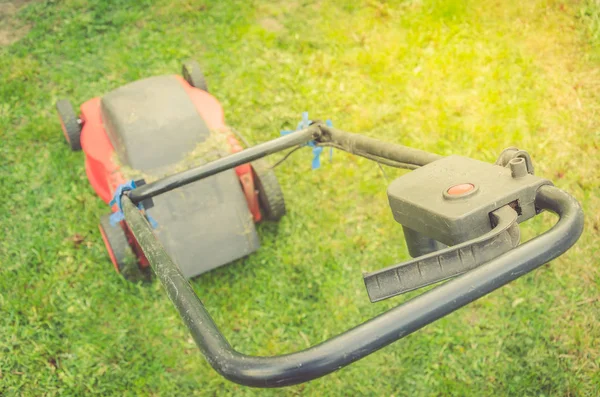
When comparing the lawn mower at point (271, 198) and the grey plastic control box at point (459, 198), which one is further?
the grey plastic control box at point (459, 198)

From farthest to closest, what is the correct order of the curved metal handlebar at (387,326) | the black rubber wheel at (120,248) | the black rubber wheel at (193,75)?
the black rubber wheel at (193,75) < the black rubber wheel at (120,248) < the curved metal handlebar at (387,326)

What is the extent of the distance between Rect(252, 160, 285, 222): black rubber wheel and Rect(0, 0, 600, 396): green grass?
0.49ft

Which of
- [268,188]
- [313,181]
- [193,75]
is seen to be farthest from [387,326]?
[193,75]

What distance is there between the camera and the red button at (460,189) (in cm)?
89

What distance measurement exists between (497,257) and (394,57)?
2261 millimetres

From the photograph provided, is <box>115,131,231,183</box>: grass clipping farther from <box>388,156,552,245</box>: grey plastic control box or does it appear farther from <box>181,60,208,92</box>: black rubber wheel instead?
<box>388,156,552,245</box>: grey plastic control box

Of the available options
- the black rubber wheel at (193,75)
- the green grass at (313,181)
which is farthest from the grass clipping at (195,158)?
the black rubber wheel at (193,75)

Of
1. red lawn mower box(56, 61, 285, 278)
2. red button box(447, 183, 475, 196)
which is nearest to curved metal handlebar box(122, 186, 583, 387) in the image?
red button box(447, 183, 475, 196)

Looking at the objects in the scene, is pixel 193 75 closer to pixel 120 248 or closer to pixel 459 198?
pixel 120 248

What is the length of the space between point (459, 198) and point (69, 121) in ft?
6.51

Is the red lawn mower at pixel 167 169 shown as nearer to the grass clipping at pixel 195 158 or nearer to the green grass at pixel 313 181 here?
the grass clipping at pixel 195 158

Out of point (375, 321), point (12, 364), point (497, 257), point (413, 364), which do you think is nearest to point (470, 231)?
point (497, 257)

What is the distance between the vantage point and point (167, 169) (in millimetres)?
1851

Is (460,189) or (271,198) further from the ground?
(460,189)
